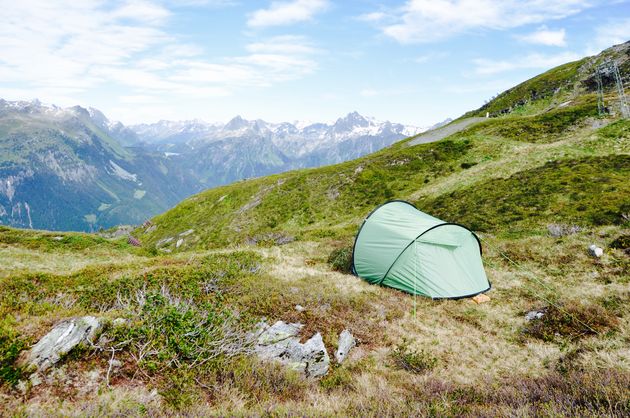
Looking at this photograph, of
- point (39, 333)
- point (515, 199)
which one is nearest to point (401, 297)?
point (39, 333)

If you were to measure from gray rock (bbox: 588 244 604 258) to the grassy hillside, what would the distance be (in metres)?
0.24

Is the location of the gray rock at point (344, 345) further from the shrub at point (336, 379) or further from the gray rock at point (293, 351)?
the shrub at point (336, 379)

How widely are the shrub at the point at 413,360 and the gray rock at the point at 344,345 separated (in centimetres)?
138

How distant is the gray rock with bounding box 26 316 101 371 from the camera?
23.8ft

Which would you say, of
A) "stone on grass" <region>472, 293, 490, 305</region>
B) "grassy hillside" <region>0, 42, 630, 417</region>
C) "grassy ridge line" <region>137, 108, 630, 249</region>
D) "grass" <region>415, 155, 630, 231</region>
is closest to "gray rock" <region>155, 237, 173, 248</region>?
"grassy ridge line" <region>137, 108, 630, 249</region>

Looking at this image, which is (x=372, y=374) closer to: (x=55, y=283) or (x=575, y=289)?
(x=575, y=289)

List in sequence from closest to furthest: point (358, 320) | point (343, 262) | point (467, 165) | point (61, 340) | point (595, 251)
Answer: point (61, 340) → point (358, 320) → point (595, 251) → point (343, 262) → point (467, 165)

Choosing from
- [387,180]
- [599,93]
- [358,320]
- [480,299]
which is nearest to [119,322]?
[358,320]

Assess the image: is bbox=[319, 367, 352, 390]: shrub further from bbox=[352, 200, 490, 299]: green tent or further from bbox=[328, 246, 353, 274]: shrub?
bbox=[328, 246, 353, 274]: shrub

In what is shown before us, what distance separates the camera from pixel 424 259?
1606 centimetres

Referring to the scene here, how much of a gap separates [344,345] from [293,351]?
1878 millimetres

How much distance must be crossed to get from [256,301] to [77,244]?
80.2ft

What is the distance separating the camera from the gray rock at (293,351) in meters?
9.34

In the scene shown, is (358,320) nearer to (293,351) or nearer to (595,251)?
(293,351)
